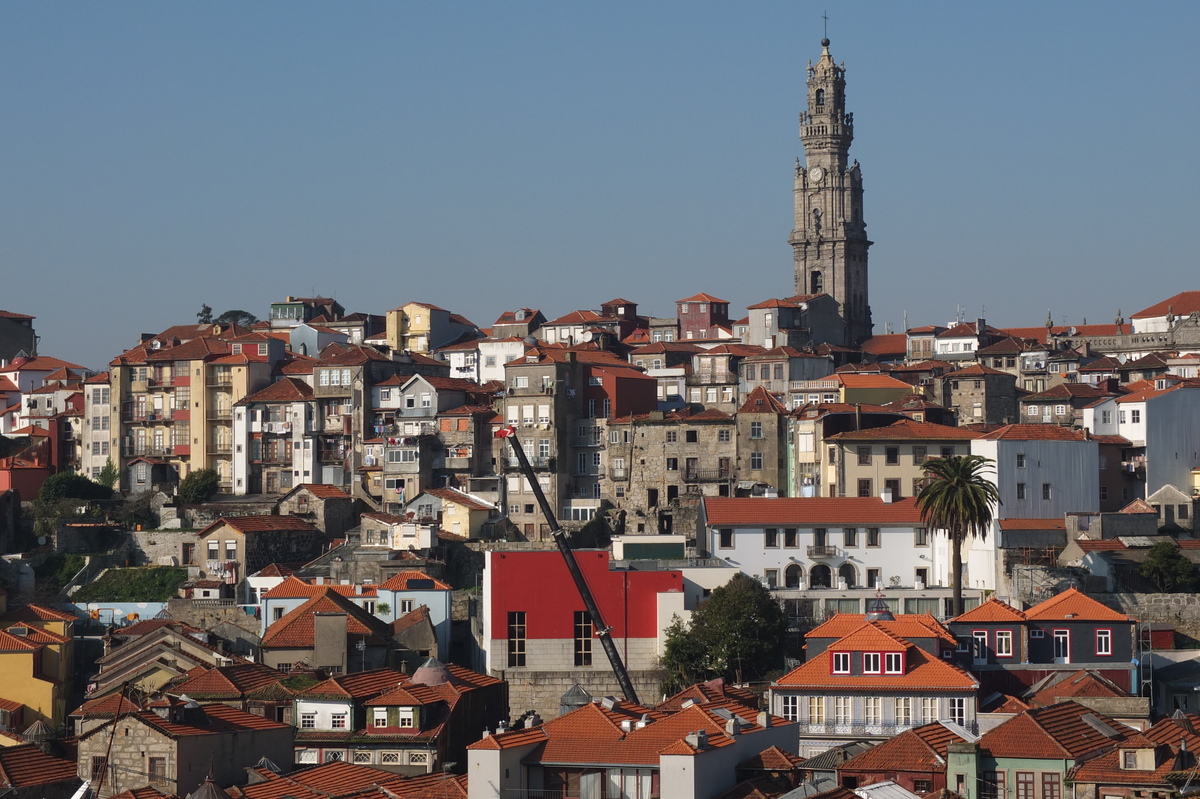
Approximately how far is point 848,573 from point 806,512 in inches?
109

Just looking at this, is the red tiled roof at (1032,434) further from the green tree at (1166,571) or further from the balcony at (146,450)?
the balcony at (146,450)

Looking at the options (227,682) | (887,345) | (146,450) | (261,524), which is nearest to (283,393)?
(146,450)

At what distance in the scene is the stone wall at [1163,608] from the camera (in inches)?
2844

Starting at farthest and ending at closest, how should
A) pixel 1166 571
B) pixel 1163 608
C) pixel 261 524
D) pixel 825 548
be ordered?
pixel 261 524, pixel 825 548, pixel 1166 571, pixel 1163 608

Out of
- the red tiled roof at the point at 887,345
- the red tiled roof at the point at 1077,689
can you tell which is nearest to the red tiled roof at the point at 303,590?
the red tiled roof at the point at 1077,689

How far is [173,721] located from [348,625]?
71.5 ft

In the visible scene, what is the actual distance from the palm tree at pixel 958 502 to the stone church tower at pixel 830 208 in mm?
63493

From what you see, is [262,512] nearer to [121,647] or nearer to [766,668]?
[121,647]

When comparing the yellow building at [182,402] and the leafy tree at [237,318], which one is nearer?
the yellow building at [182,402]

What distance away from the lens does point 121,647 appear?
7494 centimetres

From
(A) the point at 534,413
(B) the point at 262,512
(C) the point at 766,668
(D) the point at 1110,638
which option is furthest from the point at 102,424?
(D) the point at 1110,638

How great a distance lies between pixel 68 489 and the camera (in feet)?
Answer: 336

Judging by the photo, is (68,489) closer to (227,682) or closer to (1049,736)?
(227,682)

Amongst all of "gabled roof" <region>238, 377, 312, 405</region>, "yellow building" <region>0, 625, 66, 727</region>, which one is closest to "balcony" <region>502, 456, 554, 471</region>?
"gabled roof" <region>238, 377, 312, 405</region>
